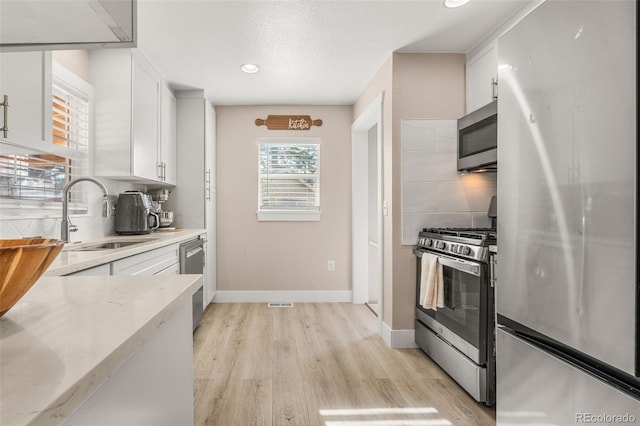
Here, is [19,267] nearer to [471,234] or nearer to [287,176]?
[471,234]

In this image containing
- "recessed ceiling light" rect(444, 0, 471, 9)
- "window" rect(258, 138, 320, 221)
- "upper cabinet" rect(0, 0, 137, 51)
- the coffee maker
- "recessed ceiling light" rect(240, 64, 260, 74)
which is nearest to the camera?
"upper cabinet" rect(0, 0, 137, 51)

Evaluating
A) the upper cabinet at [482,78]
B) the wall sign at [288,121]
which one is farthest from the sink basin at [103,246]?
the upper cabinet at [482,78]

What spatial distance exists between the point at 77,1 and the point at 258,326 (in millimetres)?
3020

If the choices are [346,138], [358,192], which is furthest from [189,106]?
[358,192]

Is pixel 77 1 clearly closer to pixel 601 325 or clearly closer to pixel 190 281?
pixel 190 281

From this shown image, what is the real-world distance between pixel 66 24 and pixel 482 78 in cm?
260

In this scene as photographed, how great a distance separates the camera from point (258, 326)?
133 inches

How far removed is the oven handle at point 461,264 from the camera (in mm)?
2002

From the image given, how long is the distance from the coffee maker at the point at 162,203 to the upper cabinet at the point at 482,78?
2913mm

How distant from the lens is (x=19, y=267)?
0.55 meters

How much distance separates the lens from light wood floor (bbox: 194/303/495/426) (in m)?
1.90

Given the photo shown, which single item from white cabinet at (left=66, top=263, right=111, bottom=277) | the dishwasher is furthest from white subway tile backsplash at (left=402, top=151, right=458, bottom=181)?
white cabinet at (left=66, top=263, right=111, bottom=277)

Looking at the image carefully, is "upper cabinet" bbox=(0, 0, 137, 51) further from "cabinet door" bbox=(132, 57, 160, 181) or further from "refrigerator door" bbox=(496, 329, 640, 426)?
"cabinet door" bbox=(132, 57, 160, 181)

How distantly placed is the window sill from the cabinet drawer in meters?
1.61
